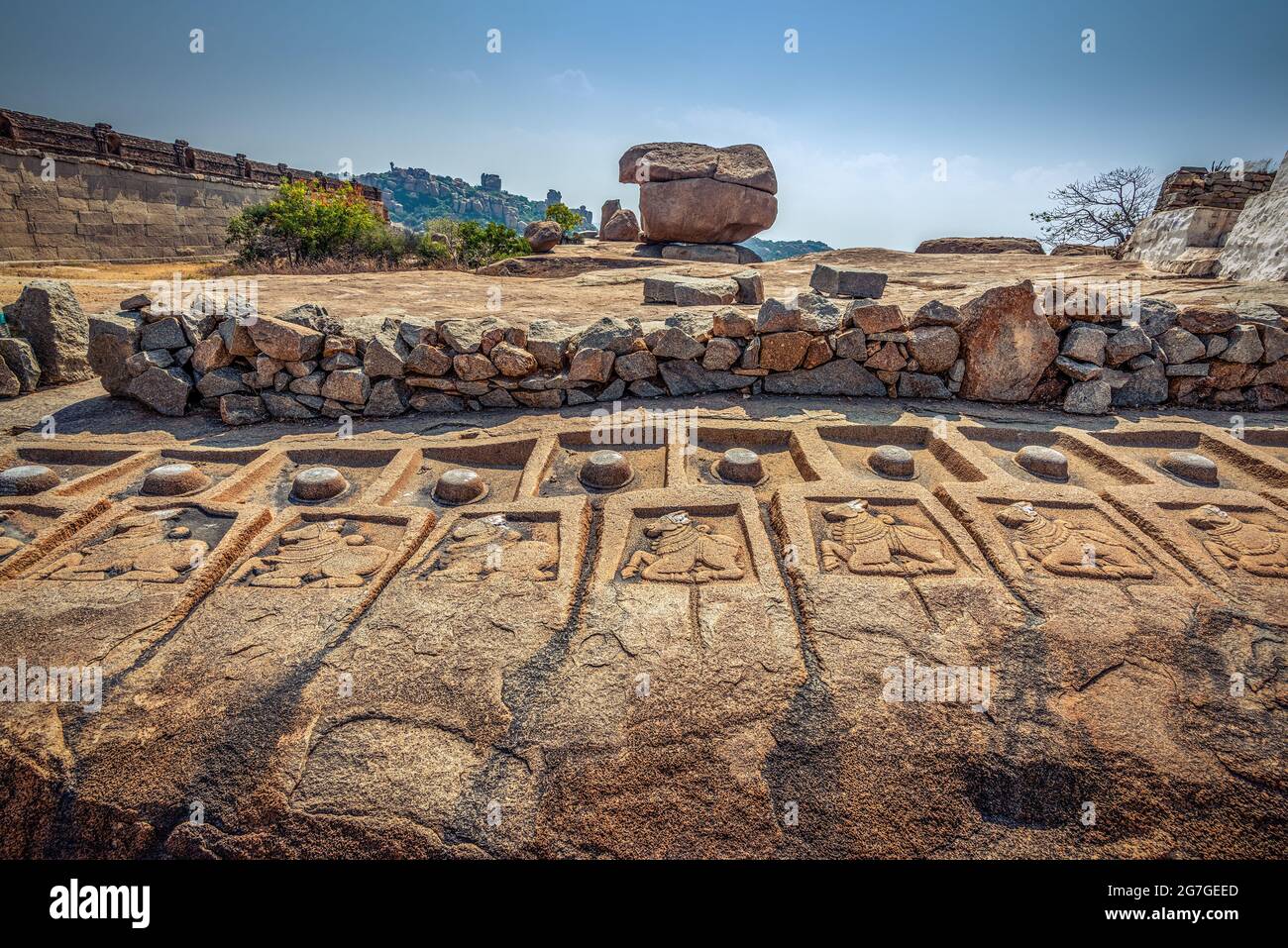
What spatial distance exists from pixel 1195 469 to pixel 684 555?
2.74 meters

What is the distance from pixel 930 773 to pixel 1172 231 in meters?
10.0

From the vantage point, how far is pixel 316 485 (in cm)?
294

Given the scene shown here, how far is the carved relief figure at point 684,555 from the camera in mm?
2309

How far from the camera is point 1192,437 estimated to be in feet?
11.9

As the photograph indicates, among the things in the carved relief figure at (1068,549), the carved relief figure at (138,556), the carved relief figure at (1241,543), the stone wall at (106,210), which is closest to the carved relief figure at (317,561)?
the carved relief figure at (138,556)

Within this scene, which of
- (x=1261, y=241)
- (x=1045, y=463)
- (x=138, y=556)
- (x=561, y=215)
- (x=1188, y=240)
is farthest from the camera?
(x=561, y=215)

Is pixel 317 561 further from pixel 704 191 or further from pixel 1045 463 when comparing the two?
pixel 704 191

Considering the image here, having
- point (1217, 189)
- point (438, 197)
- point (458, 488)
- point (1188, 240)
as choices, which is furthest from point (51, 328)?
point (438, 197)

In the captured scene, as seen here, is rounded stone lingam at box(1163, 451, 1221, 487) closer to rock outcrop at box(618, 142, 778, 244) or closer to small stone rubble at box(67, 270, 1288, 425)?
small stone rubble at box(67, 270, 1288, 425)

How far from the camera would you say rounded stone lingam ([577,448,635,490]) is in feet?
10.1

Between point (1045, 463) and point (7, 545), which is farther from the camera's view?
point (1045, 463)
